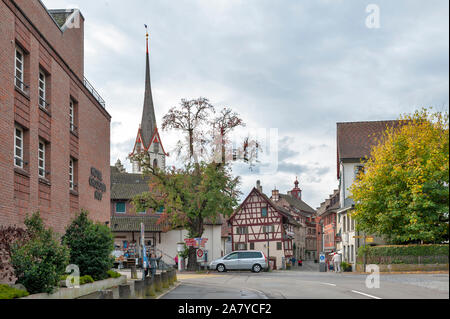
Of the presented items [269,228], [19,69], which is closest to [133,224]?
[269,228]

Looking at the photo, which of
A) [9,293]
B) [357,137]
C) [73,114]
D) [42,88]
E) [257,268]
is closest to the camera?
[9,293]

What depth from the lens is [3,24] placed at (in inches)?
707

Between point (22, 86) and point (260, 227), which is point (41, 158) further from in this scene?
point (260, 227)

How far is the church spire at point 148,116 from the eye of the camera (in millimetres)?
96812

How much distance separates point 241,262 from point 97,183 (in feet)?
59.4

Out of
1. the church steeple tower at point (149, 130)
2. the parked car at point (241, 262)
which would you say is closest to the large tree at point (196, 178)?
the parked car at point (241, 262)

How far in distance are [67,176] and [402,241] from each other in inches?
838

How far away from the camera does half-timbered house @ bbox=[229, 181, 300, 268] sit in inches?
2621

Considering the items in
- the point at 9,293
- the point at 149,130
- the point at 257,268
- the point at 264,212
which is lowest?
the point at 257,268

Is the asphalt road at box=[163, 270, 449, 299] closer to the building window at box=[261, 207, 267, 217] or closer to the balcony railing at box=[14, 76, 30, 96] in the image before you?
the balcony railing at box=[14, 76, 30, 96]

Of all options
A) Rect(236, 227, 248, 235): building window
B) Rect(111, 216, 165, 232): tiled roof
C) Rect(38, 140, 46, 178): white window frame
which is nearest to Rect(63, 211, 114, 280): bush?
Rect(38, 140, 46, 178): white window frame

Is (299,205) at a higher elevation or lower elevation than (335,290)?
higher

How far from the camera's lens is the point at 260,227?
67125mm

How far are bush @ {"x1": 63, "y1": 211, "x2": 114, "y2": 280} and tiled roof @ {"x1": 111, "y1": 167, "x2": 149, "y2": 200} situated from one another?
37768 millimetres
